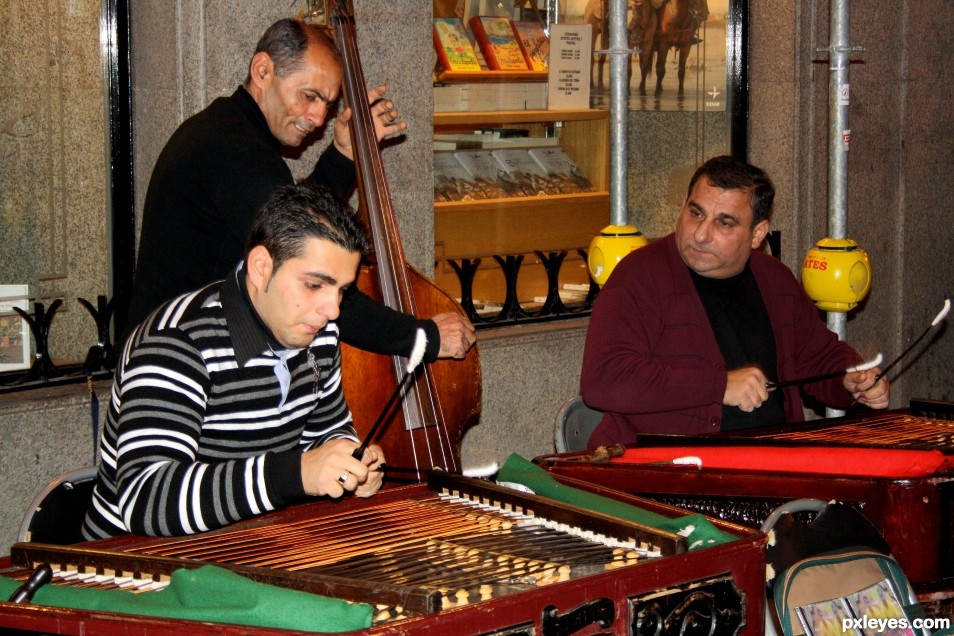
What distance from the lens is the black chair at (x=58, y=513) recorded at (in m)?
2.52

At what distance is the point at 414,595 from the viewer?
1755 millimetres

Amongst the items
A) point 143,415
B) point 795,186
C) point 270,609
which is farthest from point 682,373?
point 795,186

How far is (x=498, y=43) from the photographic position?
5172 mm

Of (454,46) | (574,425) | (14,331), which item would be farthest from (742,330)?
(14,331)

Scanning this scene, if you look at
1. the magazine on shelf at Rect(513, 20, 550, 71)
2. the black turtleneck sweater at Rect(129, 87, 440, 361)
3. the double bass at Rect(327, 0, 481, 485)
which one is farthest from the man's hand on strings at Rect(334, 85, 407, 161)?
the magazine on shelf at Rect(513, 20, 550, 71)

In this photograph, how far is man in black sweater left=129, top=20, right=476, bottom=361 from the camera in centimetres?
300

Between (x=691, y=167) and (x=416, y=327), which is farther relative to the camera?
(x=691, y=167)

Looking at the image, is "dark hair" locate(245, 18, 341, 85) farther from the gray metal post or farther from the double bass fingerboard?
the gray metal post

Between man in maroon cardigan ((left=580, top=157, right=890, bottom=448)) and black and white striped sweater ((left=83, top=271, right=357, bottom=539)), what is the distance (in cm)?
103

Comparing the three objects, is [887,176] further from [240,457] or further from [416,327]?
[240,457]

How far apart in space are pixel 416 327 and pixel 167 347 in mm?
845

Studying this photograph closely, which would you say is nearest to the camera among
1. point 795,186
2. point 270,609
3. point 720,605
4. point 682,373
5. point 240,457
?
point 270,609

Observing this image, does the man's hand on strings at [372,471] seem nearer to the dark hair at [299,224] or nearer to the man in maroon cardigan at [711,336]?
the dark hair at [299,224]

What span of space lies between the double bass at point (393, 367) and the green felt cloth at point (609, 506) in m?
0.62
